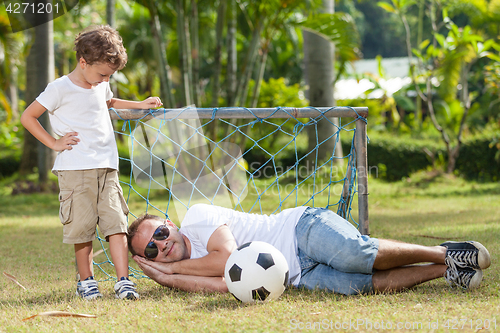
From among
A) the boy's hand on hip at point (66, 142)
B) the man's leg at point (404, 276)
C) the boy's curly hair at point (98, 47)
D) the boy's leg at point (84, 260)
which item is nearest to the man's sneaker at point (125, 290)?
the boy's leg at point (84, 260)

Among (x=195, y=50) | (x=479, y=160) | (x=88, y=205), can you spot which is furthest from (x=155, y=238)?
(x=479, y=160)

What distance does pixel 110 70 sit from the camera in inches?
106

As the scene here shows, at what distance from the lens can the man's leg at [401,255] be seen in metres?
2.55

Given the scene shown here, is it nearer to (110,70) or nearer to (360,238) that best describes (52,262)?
(110,70)

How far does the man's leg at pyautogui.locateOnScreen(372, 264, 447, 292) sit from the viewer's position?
Answer: 2.59m

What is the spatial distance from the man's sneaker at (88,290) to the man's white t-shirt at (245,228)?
618 millimetres

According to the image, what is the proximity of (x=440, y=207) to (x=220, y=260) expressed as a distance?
500 centimetres

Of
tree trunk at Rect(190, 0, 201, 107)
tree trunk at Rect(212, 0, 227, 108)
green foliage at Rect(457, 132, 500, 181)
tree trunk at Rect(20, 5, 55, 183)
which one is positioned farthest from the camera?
green foliage at Rect(457, 132, 500, 181)

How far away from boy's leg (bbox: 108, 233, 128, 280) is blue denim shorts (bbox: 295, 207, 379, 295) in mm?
1081

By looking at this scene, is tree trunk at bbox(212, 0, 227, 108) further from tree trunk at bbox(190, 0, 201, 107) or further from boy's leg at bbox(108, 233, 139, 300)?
boy's leg at bbox(108, 233, 139, 300)

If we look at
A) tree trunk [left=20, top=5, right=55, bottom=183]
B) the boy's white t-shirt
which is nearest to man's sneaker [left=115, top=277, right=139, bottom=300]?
the boy's white t-shirt

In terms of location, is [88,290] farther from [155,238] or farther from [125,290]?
[155,238]

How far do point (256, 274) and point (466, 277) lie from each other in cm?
119

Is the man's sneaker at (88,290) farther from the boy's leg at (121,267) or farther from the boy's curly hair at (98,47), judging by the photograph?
the boy's curly hair at (98,47)
